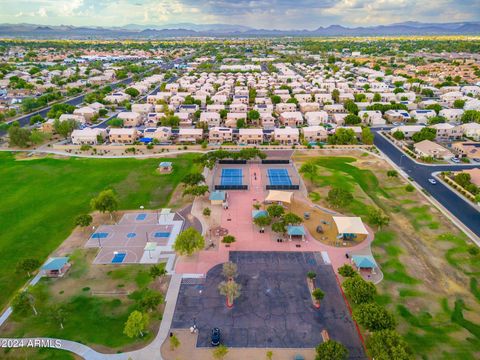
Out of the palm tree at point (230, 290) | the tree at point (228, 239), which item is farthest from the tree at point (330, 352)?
the tree at point (228, 239)

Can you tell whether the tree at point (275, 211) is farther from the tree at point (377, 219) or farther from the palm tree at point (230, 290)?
the palm tree at point (230, 290)

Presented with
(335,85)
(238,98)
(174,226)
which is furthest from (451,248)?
(335,85)

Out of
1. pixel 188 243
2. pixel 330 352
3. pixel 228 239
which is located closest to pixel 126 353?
pixel 188 243

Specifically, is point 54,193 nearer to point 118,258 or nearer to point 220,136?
point 118,258

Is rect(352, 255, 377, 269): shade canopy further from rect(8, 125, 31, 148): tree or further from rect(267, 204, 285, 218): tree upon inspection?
rect(8, 125, 31, 148): tree

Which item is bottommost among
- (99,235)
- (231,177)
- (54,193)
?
(54,193)

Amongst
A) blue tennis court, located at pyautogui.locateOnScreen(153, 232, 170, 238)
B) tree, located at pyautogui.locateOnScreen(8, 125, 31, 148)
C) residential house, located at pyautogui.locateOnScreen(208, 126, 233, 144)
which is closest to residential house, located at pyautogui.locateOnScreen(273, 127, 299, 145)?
residential house, located at pyautogui.locateOnScreen(208, 126, 233, 144)

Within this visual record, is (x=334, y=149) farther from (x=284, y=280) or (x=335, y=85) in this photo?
(x=335, y=85)
